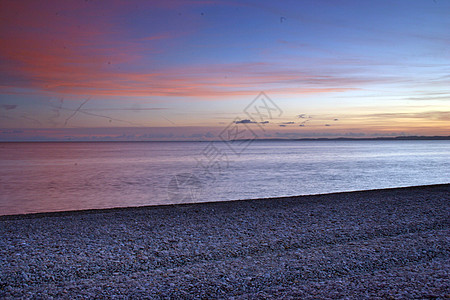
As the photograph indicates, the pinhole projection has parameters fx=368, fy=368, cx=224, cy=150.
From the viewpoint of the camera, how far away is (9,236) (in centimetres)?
767

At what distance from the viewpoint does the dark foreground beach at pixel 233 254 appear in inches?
187

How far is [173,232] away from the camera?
7.83 m

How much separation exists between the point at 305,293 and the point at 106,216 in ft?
22.3

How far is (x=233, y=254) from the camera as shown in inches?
245

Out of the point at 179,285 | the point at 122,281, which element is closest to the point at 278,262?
the point at 179,285

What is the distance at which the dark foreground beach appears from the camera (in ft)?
15.6

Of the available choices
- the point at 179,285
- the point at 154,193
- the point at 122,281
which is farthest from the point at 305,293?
the point at 154,193

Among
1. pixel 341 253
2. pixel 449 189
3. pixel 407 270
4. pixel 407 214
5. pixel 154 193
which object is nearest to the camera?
pixel 407 270

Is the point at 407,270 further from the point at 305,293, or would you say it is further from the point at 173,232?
the point at 173,232

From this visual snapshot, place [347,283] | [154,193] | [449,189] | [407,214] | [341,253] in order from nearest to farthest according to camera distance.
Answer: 1. [347,283]
2. [341,253]
3. [407,214]
4. [449,189]
5. [154,193]

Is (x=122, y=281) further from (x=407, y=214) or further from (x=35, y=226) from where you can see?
(x=407, y=214)

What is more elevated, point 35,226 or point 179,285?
point 179,285

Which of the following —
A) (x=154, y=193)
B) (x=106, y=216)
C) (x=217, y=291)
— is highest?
(x=217, y=291)

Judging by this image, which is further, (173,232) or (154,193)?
(154,193)
